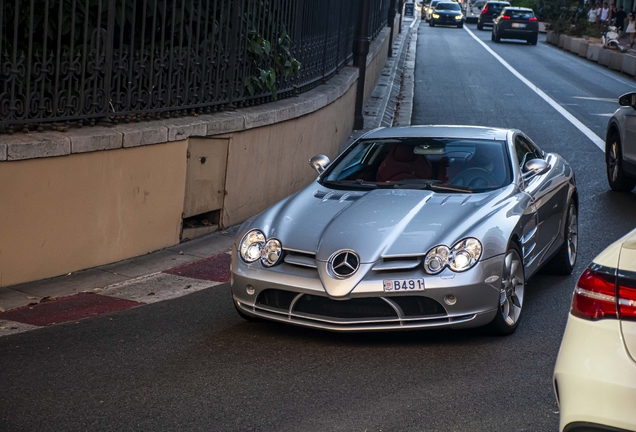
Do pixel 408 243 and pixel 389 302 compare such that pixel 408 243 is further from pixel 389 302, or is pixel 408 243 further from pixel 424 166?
pixel 424 166

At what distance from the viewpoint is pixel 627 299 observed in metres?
3.46

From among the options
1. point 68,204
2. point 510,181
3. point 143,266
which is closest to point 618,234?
point 510,181

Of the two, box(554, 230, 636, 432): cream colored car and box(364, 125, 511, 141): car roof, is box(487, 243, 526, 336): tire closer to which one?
box(364, 125, 511, 141): car roof

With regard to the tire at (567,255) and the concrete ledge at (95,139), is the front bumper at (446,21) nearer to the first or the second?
the tire at (567,255)

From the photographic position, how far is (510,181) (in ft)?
23.1

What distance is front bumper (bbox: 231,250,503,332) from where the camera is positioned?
5777 millimetres

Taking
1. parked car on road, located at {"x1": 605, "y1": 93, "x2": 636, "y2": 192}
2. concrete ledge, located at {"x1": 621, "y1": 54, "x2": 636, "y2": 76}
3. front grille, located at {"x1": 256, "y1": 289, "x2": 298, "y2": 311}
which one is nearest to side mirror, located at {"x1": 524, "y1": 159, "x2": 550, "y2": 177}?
front grille, located at {"x1": 256, "y1": 289, "x2": 298, "y2": 311}

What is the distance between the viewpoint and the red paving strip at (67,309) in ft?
21.7

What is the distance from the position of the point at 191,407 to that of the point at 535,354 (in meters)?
2.20

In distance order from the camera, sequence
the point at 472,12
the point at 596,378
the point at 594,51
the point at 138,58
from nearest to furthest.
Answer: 1. the point at 596,378
2. the point at 138,58
3. the point at 594,51
4. the point at 472,12

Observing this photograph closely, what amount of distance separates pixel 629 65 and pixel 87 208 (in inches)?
1104

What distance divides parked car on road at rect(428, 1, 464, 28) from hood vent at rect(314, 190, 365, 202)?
53092 millimetres

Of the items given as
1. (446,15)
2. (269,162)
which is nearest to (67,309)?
(269,162)

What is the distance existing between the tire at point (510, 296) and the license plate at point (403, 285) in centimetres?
59
